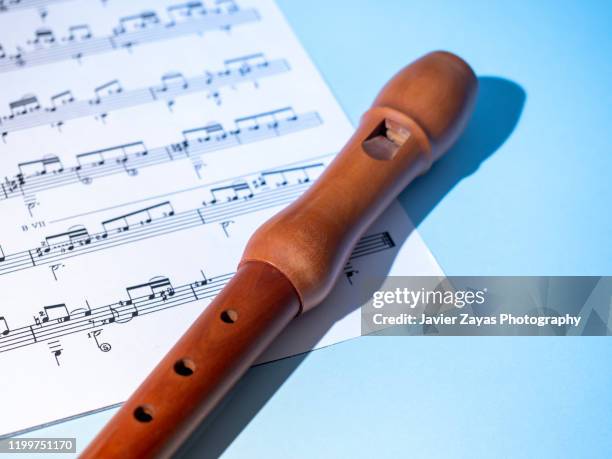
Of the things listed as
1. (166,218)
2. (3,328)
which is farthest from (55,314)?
(166,218)

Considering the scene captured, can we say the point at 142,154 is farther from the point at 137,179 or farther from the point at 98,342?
the point at 98,342

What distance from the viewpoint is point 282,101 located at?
3.02ft

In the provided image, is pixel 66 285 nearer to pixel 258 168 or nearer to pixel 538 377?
pixel 258 168

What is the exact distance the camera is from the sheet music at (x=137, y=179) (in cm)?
71

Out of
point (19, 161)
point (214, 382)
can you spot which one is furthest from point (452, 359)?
point (19, 161)

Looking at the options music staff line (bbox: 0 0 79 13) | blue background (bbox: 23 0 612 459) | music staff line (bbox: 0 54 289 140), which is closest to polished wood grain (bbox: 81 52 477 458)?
blue background (bbox: 23 0 612 459)

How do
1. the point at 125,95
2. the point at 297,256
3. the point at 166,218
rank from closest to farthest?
the point at 297,256 → the point at 166,218 → the point at 125,95

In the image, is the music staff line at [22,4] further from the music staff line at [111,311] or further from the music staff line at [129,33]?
the music staff line at [111,311]

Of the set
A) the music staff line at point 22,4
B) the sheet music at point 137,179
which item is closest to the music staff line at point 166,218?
the sheet music at point 137,179

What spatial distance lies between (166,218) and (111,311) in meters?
0.12

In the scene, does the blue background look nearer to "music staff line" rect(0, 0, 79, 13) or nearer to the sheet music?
the sheet music

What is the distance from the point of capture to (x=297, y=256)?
0.67m

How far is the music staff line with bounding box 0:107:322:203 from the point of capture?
0.82 metres

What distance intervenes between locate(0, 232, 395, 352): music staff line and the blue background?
0.08 m
